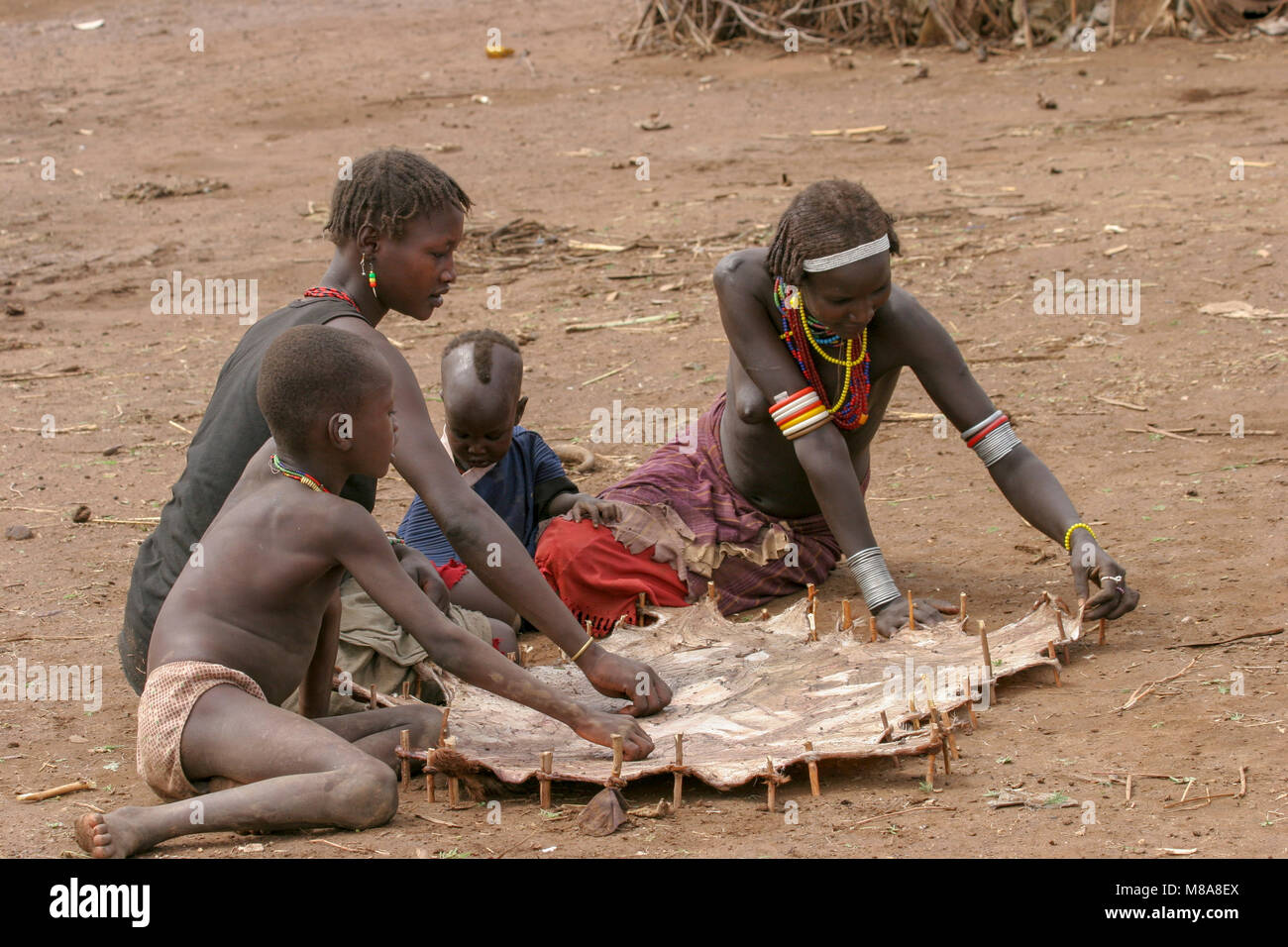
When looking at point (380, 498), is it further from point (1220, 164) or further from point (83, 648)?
point (1220, 164)

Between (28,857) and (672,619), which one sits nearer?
(28,857)

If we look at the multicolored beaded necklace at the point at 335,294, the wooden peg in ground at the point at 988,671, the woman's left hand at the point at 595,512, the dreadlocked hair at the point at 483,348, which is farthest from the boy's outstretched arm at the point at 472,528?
the woman's left hand at the point at 595,512

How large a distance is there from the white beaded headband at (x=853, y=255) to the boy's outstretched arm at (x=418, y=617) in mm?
1403

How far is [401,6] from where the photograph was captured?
1680cm

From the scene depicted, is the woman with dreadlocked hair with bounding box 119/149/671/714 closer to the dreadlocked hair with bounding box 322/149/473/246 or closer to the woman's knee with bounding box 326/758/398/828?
the dreadlocked hair with bounding box 322/149/473/246

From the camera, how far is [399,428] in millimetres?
3119

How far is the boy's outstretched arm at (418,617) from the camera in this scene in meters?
2.83

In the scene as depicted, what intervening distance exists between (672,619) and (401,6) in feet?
47.2

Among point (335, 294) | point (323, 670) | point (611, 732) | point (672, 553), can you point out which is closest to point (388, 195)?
point (335, 294)

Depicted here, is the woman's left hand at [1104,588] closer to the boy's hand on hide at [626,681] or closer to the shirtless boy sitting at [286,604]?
the boy's hand on hide at [626,681]

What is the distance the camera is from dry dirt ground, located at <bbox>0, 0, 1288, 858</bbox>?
2.87m

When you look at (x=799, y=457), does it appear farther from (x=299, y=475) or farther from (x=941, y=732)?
(x=299, y=475)

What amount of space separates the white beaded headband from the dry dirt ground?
1.03m
